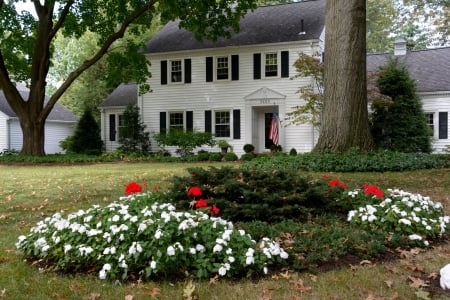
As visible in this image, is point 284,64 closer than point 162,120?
Yes

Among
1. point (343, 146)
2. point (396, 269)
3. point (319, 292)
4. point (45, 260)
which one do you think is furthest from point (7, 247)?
point (343, 146)

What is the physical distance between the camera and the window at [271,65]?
20.0 m

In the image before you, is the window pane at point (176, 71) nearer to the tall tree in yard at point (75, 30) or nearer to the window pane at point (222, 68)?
the tall tree in yard at point (75, 30)

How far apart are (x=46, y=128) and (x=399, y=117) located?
73.7ft

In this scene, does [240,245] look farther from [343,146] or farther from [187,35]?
[187,35]

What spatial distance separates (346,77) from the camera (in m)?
11.3

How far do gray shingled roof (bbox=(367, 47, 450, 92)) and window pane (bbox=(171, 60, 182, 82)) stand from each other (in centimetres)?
971

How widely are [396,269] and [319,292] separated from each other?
0.90 meters

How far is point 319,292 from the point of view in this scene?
3195 mm

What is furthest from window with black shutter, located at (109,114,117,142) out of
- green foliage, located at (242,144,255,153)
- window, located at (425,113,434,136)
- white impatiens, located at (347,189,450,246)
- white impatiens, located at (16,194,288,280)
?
white impatiens, located at (347,189,450,246)

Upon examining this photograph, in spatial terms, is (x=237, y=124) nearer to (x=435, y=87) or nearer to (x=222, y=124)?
(x=222, y=124)

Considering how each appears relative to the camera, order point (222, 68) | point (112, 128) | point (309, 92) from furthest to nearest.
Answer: point (112, 128)
point (222, 68)
point (309, 92)

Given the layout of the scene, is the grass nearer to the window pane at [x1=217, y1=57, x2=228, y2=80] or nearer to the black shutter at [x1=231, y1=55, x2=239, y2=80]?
the black shutter at [x1=231, y1=55, x2=239, y2=80]

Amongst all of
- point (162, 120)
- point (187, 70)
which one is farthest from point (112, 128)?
point (187, 70)
